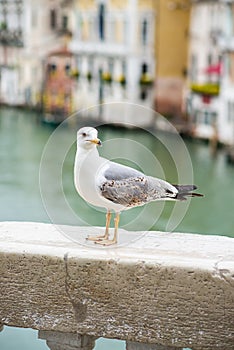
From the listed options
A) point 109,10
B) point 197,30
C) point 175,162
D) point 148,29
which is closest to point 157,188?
point 175,162

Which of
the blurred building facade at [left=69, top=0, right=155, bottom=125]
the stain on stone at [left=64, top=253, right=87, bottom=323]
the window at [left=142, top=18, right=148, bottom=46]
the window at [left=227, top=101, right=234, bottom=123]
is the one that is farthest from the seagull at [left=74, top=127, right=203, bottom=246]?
the window at [left=142, top=18, right=148, bottom=46]

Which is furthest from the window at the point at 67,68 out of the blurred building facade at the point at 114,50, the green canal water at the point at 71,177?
the green canal water at the point at 71,177

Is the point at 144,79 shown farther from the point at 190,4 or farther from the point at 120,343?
the point at 120,343

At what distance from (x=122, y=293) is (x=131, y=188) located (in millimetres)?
194

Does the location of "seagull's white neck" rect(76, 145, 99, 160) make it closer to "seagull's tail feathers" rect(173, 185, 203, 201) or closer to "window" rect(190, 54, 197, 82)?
"seagull's tail feathers" rect(173, 185, 203, 201)

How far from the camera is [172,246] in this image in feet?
4.90

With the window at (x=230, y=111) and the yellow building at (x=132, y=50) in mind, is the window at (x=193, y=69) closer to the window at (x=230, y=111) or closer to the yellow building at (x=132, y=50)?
the yellow building at (x=132, y=50)

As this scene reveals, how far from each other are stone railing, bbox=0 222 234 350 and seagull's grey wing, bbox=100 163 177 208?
3.2 inches

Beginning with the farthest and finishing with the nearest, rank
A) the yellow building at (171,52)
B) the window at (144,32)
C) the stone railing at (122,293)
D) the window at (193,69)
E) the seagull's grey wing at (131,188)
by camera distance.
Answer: the window at (144,32) < the yellow building at (171,52) < the window at (193,69) < the seagull's grey wing at (131,188) < the stone railing at (122,293)

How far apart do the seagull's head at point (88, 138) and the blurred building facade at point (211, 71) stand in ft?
48.2

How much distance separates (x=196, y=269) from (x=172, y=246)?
0.12 m

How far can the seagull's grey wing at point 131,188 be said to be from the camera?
1.52 m

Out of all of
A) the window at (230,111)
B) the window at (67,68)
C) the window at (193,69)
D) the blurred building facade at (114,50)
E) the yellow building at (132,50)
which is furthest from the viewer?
the window at (67,68)

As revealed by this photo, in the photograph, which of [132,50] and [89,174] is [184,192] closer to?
[89,174]
